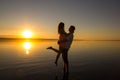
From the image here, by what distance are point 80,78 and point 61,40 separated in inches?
102

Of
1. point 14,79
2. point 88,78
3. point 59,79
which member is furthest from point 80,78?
point 14,79

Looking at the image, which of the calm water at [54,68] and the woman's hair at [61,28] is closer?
the woman's hair at [61,28]

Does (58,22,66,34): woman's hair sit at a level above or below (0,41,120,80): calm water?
above

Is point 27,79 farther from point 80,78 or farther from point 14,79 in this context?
point 80,78

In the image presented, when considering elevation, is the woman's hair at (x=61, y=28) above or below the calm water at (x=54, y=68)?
above

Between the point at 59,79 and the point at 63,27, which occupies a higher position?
the point at 63,27

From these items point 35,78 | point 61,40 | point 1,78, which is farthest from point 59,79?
point 1,78

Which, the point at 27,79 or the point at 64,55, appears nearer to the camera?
the point at 27,79

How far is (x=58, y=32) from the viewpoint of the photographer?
12.7 meters

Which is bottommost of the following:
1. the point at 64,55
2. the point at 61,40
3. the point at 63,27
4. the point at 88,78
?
the point at 88,78

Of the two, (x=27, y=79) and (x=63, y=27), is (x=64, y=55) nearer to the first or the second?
(x=63, y=27)

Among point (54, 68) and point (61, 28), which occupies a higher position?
point (61, 28)

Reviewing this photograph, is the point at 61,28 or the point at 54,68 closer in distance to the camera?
the point at 61,28

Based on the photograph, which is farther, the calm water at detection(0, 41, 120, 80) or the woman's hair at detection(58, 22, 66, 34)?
the calm water at detection(0, 41, 120, 80)
